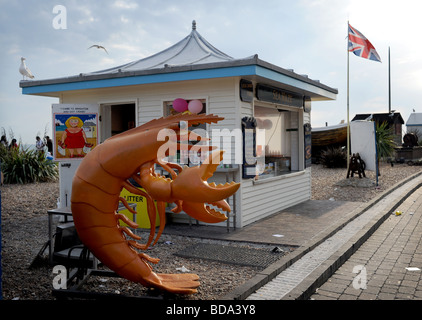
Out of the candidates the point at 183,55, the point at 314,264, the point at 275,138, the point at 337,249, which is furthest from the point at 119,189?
the point at 275,138

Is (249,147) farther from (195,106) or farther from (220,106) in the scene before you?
(195,106)

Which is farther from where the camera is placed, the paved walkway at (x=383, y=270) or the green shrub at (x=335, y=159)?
the green shrub at (x=335, y=159)

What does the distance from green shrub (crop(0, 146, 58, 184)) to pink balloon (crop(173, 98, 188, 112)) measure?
9657mm

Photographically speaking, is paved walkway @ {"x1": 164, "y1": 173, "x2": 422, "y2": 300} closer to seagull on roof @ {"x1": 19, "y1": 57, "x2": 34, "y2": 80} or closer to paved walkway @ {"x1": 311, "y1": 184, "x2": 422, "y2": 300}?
paved walkway @ {"x1": 311, "y1": 184, "x2": 422, "y2": 300}

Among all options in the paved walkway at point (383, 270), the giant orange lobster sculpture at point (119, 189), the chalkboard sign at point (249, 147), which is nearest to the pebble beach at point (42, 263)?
the giant orange lobster sculpture at point (119, 189)

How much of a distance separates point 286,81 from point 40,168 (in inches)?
446

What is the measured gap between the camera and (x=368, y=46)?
1595 cm

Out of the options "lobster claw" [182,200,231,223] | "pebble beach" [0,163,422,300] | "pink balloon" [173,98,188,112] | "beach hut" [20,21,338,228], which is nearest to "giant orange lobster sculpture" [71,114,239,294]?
"lobster claw" [182,200,231,223]

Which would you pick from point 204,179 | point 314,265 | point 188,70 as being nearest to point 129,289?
point 204,179

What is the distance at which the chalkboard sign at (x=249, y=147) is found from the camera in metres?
8.25

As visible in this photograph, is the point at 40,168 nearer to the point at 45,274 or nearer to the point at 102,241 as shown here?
the point at 45,274

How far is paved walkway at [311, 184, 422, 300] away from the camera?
4851mm

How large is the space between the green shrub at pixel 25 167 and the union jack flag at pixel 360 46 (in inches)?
509

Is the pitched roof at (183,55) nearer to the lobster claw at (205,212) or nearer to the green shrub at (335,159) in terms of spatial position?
the lobster claw at (205,212)
